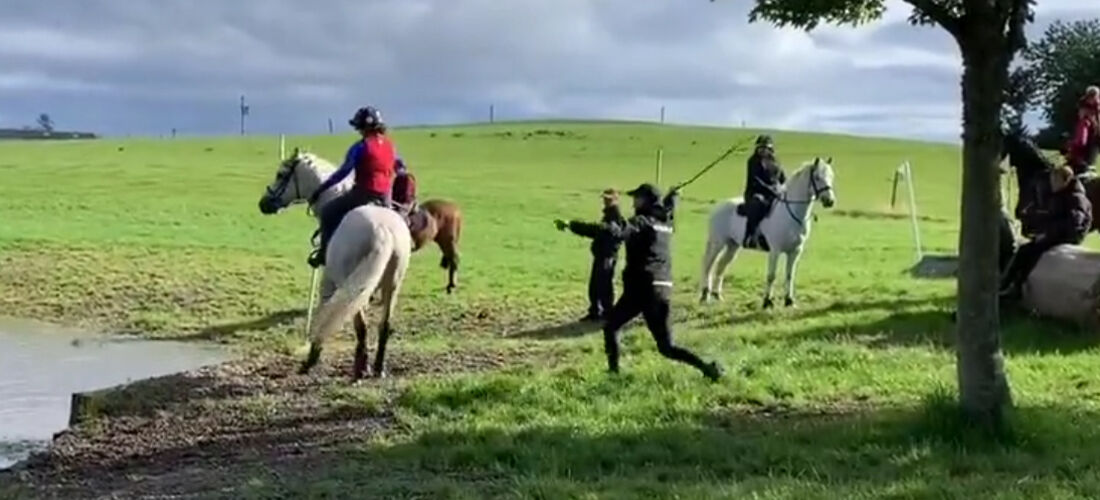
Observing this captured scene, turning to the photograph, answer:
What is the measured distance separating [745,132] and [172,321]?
255 feet

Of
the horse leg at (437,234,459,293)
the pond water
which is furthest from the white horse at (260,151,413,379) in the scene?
the horse leg at (437,234,459,293)

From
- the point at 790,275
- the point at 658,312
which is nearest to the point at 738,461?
the point at 658,312

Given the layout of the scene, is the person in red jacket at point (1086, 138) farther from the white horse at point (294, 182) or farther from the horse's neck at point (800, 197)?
the white horse at point (294, 182)

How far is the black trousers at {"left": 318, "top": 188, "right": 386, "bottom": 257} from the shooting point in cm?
1494

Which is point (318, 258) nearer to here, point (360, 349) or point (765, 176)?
point (360, 349)

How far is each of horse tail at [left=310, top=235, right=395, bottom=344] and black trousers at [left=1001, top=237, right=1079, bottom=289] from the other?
7.22 m

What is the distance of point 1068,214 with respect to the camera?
55.4ft

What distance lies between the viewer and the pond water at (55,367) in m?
13.7

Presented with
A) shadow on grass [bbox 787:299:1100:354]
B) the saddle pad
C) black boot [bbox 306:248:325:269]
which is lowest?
shadow on grass [bbox 787:299:1100:354]

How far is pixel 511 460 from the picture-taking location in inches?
381

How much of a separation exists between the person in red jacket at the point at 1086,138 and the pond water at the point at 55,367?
9429 mm

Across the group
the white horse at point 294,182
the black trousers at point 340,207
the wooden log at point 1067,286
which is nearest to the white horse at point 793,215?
the wooden log at point 1067,286

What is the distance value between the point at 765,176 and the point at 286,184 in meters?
6.76

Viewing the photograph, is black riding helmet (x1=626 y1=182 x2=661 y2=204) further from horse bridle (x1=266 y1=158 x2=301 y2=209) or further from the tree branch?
horse bridle (x1=266 y1=158 x2=301 y2=209)
